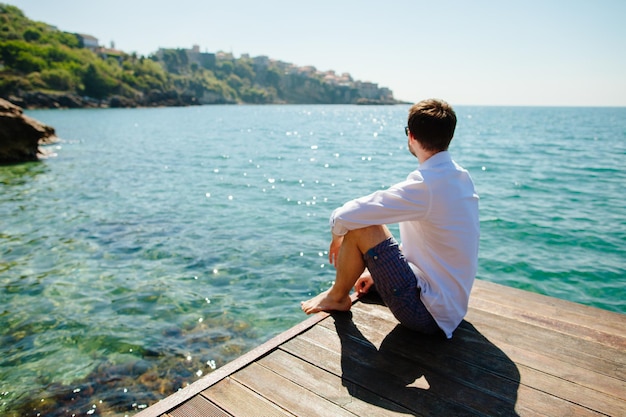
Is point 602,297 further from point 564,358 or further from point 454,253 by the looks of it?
point 454,253

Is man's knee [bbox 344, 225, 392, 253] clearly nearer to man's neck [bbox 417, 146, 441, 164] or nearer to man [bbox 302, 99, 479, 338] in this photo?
man [bbox 302, 99, 479, 338]

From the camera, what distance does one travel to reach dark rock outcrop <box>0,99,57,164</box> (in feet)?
58.5

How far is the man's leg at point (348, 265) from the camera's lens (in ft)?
10.8

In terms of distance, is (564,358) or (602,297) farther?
(602,297)

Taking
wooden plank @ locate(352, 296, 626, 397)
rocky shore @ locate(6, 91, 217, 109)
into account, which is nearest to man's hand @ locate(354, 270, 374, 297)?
wooden plank @ locate(352, 296, 626, 397)

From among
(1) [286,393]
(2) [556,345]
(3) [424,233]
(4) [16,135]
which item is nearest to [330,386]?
(1) [286,393]

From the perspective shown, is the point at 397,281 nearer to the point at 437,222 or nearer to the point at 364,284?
the point at 437,222

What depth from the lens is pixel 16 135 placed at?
18828 millimetres

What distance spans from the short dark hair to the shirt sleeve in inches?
12.2

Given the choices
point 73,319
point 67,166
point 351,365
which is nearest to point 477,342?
point 351,365

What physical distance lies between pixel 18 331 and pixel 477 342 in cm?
579

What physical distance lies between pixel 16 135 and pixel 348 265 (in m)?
21.1

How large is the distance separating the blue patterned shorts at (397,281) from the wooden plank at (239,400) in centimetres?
122

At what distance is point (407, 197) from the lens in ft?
9.76
